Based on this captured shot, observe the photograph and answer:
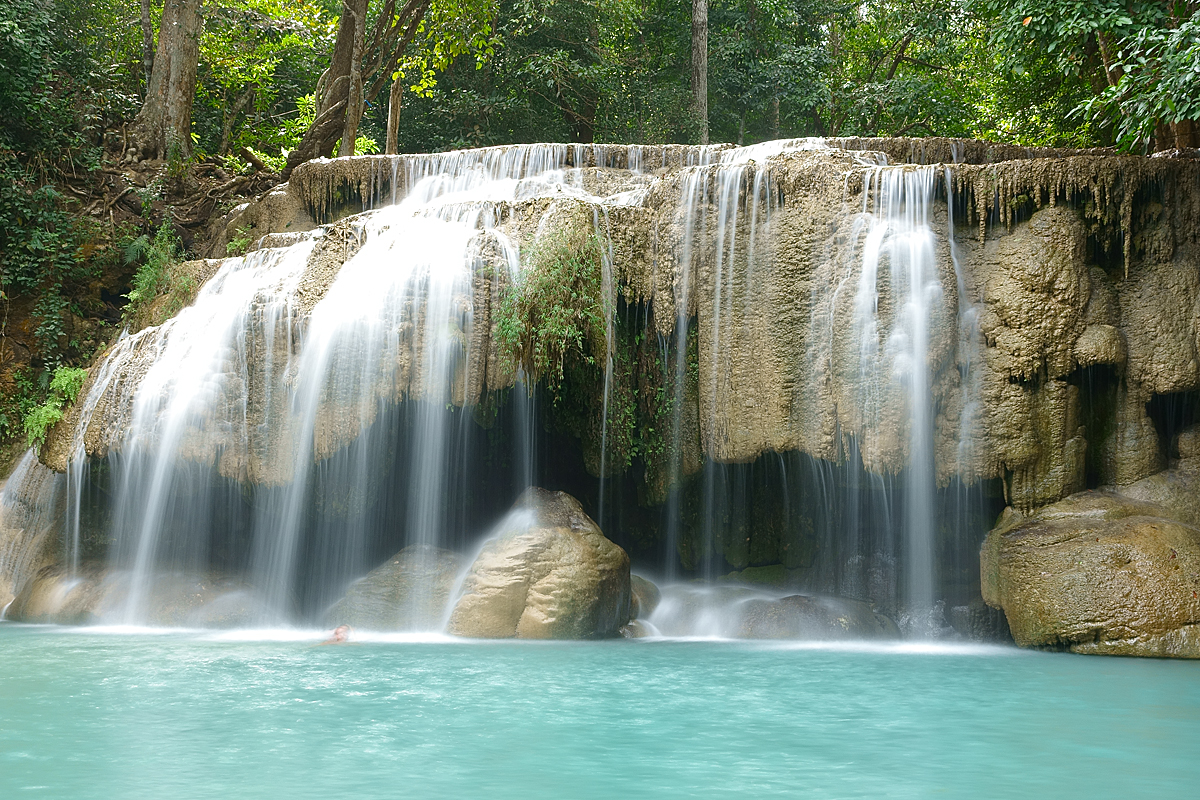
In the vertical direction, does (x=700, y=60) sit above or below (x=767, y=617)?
above

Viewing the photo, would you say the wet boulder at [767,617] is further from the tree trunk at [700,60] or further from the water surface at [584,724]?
the tree trunk at [700,60]

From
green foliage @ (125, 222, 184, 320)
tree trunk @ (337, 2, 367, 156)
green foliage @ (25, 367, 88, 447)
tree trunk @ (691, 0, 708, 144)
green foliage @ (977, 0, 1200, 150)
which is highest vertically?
tree trunk @ (691, 0, 708, 144)

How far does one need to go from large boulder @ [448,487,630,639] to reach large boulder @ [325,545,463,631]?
1.23 feet

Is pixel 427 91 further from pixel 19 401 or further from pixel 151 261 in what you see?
pixel 19 401

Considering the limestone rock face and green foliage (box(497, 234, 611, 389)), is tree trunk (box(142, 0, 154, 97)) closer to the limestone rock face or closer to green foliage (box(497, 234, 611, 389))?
the limestone rock face

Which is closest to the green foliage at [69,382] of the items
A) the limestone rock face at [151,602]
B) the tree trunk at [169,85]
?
the limestone rock face at [151,602]

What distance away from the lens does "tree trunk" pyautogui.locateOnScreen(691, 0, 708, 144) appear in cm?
2411

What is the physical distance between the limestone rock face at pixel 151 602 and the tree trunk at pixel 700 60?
17412 mm

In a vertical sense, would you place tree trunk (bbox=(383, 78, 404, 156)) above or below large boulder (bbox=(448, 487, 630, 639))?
above

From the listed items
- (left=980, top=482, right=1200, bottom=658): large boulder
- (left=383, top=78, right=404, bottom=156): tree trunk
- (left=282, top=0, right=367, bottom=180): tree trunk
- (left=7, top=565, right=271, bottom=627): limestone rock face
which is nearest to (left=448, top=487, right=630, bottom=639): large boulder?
(left=7, top=565, right=271, bottom=627): limestone rock face

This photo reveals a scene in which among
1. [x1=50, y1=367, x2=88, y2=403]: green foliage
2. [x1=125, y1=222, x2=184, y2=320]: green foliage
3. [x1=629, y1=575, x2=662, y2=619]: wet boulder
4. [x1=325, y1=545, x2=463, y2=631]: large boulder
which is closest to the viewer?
[x1=325, y1=545, x2=463, y2=631]: large boulder

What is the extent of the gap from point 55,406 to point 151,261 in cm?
356

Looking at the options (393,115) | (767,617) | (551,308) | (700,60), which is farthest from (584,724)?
(700,60)

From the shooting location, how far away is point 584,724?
5535 millimetres
